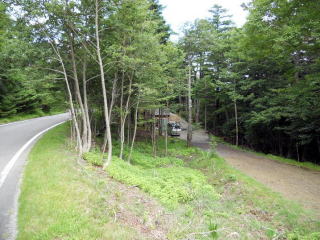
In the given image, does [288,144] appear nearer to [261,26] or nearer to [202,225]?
[261,26]

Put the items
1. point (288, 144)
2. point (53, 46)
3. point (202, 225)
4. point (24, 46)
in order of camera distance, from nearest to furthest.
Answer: point (202, 225), point (24, 46), point (53, 46), point (288, 144)

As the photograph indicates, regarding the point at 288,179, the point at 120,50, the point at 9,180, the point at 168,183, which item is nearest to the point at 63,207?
the point at 9,180

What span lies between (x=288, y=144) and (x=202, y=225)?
54.0ft

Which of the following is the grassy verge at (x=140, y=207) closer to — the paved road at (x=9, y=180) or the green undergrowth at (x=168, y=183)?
the green undergrowth at (x=168, y=183)

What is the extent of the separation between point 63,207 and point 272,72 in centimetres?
1895

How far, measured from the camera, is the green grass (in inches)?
144

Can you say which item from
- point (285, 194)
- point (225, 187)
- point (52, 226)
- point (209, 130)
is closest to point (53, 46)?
point (52, 226)

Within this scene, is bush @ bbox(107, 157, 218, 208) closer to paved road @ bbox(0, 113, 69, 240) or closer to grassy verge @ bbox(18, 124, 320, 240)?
grassy verge @ bbox(18, 124, 320, 240)

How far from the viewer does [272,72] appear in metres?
17.9

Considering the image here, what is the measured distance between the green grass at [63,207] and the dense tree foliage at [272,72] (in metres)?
9.41

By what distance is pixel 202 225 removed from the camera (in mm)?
5082

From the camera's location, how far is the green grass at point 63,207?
3.67 meters

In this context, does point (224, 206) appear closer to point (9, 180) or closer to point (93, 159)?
point (93, 159)

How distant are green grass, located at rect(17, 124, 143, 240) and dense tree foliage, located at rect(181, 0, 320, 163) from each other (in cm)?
941
